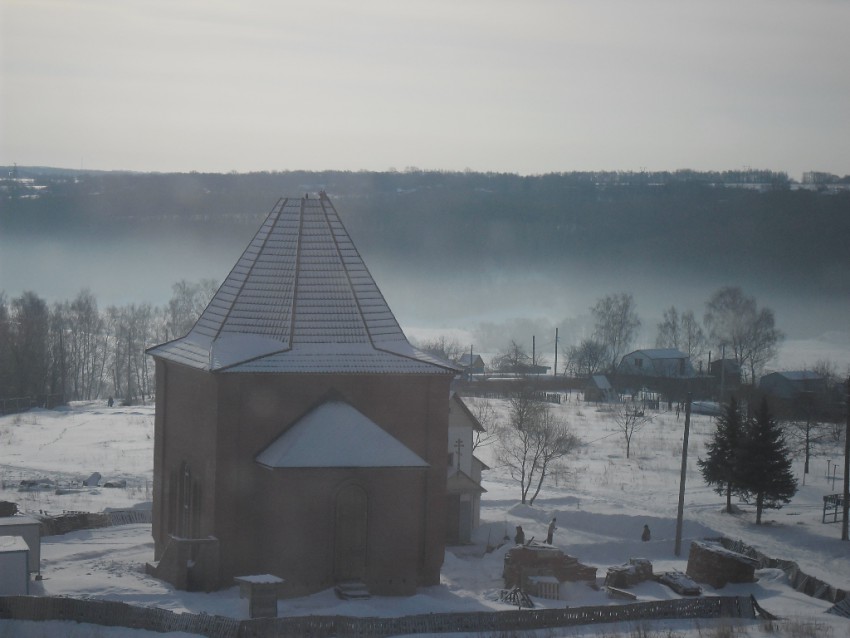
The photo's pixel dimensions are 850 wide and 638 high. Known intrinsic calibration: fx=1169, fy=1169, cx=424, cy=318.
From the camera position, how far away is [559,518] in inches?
1158

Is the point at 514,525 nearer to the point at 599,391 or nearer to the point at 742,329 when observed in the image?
the point at 599,391

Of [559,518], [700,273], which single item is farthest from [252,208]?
[559,518]

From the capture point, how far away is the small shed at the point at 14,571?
59.8 feet

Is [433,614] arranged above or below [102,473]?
above

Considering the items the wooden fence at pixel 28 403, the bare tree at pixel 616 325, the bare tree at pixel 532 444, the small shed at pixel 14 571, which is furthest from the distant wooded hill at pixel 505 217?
the small shed at pixel 14 571

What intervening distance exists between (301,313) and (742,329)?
56812 millimetres

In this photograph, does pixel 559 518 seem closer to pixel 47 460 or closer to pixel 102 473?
pixel 102 473

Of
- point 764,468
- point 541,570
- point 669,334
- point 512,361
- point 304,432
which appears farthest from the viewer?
point 669,334

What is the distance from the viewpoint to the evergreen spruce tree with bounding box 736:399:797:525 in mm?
30594

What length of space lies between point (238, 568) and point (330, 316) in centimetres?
467

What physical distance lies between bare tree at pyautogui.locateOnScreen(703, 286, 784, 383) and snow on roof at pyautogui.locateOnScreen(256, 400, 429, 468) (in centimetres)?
5021

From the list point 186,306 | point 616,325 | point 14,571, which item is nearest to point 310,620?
point 14,571

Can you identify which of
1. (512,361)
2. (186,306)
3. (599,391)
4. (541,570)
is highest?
(186,306)

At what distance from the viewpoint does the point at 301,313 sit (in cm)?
2092
